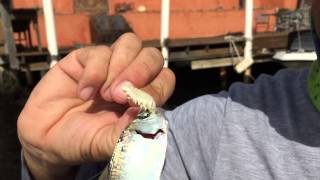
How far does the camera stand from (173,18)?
1027cm

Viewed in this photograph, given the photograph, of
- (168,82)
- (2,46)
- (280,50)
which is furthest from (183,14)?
(168,82)

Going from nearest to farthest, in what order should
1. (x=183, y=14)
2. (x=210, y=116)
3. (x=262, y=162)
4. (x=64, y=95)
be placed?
1. (x=262, y=162)
2. (x=210, y=116)
3. (x=64, y=95)
4. (x=183, y=14)

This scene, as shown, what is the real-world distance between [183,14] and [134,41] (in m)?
9.13

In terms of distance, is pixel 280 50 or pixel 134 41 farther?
pixel 280 50

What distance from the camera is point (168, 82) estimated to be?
1.40 m

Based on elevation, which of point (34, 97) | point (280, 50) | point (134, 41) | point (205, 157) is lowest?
point (280, 50)

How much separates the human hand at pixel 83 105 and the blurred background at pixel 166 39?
5.64 m

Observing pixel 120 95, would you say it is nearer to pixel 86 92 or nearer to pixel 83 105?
pixel 86 92

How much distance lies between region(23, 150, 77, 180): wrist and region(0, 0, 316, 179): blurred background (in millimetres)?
5537

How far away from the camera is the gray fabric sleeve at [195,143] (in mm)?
1236

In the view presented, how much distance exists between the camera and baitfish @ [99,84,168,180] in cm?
94

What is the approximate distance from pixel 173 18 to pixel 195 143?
912cm

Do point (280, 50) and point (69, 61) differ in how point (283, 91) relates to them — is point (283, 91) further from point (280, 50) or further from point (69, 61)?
point (280, 50)

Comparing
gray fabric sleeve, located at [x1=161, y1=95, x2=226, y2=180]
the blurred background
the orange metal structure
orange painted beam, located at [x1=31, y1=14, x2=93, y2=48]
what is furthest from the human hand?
orange painted beam, located at [x1=31, y1=14, x2=93, y2=48]
